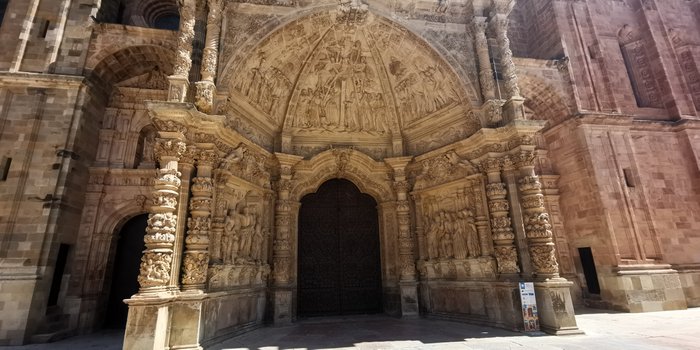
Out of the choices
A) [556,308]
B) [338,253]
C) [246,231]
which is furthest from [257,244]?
[556,308]

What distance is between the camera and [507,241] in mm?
7773

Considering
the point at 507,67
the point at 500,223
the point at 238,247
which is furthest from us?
the point at 507,67

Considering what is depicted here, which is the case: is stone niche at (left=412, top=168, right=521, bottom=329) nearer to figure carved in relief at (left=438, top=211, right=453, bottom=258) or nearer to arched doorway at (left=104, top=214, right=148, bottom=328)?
figure carved in relief at (left=438, top=211, right=453, bottom=258)

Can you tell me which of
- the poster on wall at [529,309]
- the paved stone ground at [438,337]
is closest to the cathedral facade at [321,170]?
the poster on wall at [529,309]

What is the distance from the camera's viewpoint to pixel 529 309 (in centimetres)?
697

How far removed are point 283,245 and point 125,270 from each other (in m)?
5.44

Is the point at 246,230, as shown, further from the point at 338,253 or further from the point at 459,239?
the point at 459,239

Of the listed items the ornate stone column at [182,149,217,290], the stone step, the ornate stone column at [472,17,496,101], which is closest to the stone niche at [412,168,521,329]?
the ornate stone column at [472,17,496,101]

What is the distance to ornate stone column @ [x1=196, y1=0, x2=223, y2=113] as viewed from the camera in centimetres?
720

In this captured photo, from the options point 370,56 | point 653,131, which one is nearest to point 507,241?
point 370,56

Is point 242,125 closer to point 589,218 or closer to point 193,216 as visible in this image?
point 193,216

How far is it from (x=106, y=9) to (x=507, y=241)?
1436cm

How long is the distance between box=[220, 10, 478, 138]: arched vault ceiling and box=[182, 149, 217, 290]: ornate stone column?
2484 millimetres

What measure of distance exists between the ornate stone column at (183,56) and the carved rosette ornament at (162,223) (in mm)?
1143
